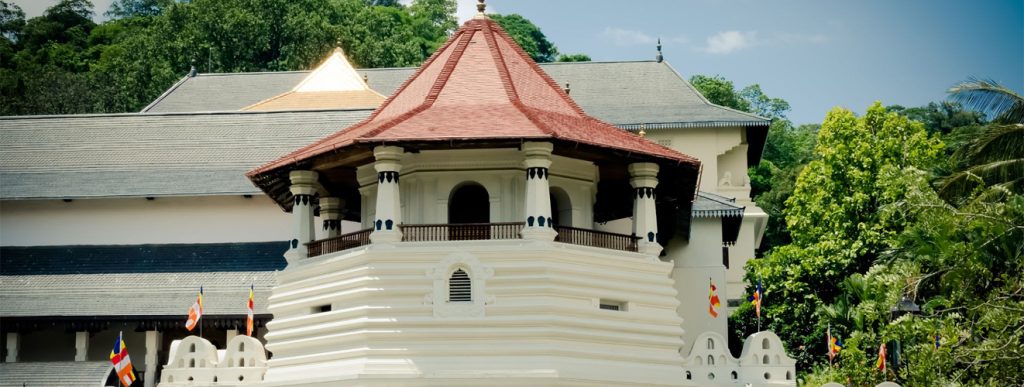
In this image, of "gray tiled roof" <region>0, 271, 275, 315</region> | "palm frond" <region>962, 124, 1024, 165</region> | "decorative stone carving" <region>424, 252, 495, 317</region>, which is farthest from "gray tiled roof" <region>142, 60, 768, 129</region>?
"decorative stone carving" <region>424, 252, 495, 317</region>

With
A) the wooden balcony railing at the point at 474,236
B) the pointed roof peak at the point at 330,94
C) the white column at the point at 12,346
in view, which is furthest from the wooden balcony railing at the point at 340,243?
the pointed roof peak at the point at 330,94

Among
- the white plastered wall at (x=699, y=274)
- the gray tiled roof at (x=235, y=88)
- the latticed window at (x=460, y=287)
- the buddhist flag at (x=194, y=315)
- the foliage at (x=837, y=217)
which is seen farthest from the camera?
the gray tiled roof at (x=235, y=88)

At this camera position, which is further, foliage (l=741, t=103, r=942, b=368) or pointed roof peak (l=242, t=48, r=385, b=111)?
pointed roof peak (l=242, t=48, r=385, b=111)

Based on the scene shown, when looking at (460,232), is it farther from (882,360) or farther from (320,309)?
(882,360)

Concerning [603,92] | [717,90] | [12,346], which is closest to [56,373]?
[12,346]

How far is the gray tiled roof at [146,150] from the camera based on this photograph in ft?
129

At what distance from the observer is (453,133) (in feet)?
97.8

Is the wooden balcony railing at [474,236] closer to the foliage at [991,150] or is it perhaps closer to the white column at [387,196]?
the white column at [387,196]

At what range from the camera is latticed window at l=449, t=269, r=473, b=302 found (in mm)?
29688

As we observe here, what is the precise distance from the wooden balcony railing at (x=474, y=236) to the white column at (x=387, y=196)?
365mm

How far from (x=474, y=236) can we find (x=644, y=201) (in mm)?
3433

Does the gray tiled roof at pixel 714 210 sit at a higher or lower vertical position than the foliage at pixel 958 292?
higher

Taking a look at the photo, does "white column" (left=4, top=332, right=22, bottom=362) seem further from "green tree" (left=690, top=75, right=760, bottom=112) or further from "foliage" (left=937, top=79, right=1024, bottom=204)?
"green tree" (left=690, top=75, right=760, bottom=112)

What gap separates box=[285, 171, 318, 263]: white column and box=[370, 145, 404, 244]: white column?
2.56m
